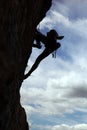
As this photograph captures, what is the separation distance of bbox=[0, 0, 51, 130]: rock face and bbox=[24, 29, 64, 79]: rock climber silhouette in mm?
1726

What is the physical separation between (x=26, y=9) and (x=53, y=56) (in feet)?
18.9

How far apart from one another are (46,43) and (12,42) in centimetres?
928

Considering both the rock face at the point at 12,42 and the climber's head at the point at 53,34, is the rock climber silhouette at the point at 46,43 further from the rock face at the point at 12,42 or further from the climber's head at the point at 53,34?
the rock face at the point at 12,42

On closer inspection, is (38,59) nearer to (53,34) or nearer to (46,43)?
(46,43)

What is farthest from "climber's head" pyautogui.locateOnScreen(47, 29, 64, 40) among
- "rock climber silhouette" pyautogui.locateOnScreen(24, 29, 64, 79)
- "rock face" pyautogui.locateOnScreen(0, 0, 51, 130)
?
"rock face" pyautogui.locateOnScreen(0, 0, 51, 130)

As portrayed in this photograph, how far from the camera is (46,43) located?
34.9 m

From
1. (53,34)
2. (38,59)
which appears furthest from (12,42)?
(38,59)

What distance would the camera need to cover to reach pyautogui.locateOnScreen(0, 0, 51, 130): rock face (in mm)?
24625

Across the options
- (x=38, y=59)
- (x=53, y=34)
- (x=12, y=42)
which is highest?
(x=53, y=34)

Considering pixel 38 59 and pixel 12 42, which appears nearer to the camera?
pixel 12 42

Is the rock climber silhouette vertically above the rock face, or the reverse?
the rock climber silhouette

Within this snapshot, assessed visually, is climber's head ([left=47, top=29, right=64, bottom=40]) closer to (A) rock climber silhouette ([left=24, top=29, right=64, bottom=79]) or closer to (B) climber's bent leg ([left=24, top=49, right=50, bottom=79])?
(A) rock climber silhouette ([left=24, top=29, right=64, bottom=79])

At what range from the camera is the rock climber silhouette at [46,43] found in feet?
113

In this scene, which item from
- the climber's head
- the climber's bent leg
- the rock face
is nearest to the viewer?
A: the rock face
